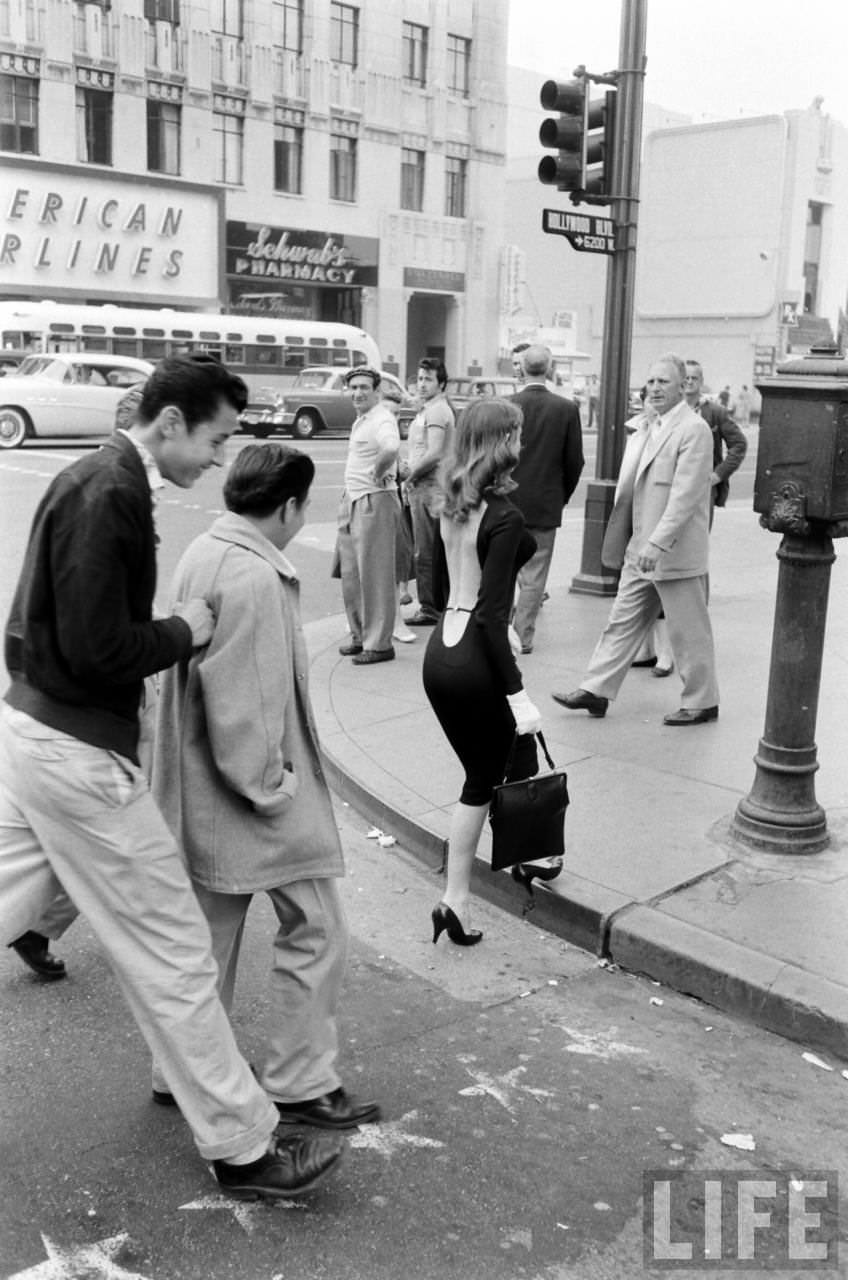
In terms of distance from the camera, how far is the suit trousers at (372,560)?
790 centimetres

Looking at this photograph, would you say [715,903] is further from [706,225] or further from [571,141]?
[706,225]

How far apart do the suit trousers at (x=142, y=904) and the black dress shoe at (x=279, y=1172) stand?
0.07m

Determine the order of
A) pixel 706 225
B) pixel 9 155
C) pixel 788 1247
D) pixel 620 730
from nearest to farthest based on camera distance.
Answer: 1. pixel 788 1247
2. pixel 620 730
3. pixel 9 155
4. pixel 706 225

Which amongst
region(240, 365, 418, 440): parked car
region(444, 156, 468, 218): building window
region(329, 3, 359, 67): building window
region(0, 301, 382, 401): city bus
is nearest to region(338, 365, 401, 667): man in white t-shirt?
region(0, 301, 382, 401): city bus

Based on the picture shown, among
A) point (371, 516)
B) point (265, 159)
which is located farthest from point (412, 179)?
point (371, 516)

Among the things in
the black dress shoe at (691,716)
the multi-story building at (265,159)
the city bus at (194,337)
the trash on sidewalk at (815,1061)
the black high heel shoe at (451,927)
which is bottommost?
the trash on sidewalk at (815,1061)

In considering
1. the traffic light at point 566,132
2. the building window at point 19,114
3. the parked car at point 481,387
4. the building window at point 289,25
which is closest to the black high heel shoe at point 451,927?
the traffic light at point 566,132

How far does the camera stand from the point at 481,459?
13.5ft

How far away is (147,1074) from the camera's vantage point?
345cm

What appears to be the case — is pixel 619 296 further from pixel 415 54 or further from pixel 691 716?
pixel 415 54

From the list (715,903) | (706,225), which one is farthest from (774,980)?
(706,225)

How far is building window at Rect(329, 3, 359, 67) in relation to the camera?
128 ft

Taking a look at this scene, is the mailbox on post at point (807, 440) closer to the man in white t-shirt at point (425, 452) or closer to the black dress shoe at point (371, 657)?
the man in white t-shirt at point (425, 452)

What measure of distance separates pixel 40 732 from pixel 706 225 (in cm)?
5780
